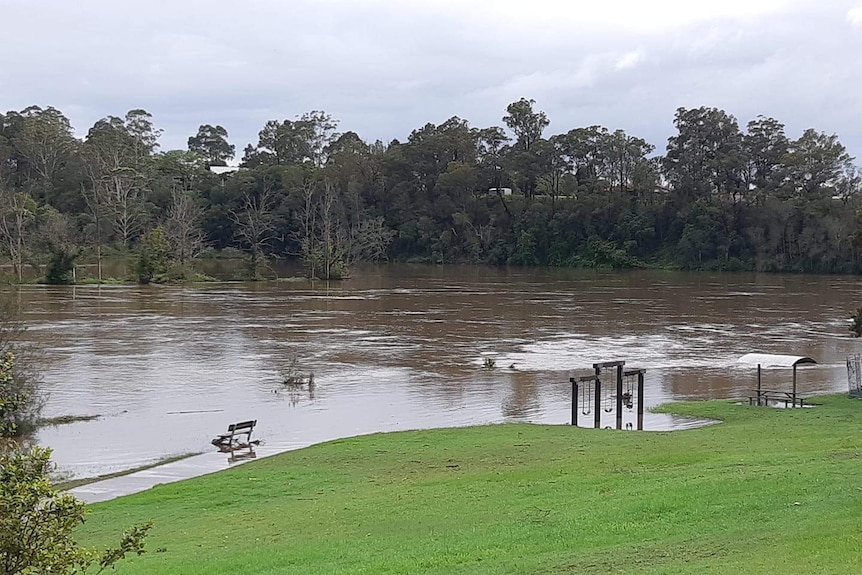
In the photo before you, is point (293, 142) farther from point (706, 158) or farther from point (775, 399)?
point (775, 399)

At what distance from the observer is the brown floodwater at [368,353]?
2389 centimetres

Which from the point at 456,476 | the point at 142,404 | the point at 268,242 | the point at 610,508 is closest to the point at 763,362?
the point at 456,476

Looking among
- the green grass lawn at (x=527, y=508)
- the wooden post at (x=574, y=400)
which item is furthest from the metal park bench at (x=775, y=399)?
the wooden post at (x=574, y=400)

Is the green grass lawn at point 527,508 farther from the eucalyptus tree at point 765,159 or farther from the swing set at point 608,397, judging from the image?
the eucalyptus tree at point 765,159

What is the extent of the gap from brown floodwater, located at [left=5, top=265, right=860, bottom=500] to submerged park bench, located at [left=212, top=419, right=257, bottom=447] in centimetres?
36

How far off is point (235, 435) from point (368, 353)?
15.7m

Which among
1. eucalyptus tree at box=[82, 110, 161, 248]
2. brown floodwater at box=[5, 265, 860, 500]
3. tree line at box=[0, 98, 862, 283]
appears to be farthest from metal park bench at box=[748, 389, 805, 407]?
eucalyptus tree at box=[82, 110, 161, 248]

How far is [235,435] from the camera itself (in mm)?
21562

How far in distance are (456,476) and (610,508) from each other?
440 cm

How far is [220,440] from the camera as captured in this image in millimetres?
20938

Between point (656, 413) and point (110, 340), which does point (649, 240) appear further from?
point (656, 413)

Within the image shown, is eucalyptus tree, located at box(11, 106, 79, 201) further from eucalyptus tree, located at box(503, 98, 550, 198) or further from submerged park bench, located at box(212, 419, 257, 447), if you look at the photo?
submerged park bench, located at box(212, 419, 257, 447)

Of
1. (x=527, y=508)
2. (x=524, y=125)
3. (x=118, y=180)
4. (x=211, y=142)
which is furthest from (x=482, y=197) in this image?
(x=527, y=508)

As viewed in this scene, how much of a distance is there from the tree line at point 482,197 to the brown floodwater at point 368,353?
26864mm
